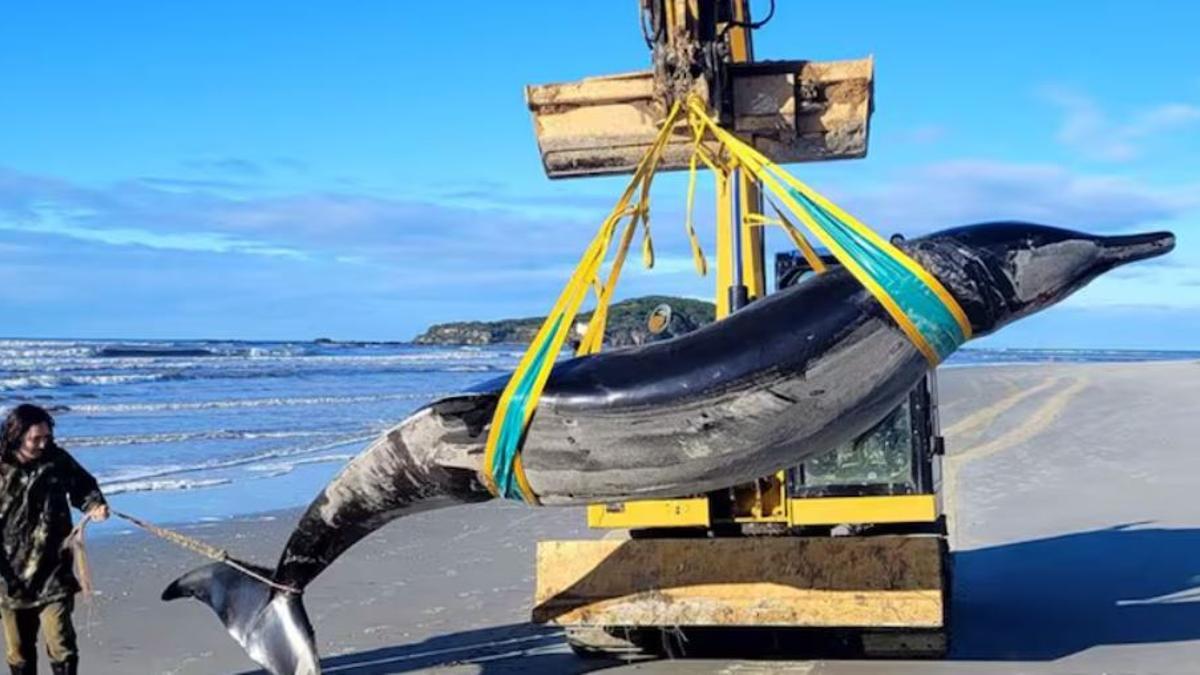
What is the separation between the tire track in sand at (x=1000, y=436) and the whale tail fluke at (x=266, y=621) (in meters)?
6.93

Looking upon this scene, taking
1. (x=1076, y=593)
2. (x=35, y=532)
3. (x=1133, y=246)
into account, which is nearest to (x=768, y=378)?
(x=1133, y=246)

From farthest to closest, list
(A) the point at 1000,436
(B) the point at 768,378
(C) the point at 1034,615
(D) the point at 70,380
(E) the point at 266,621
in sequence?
(D) the point at 70,380 → (A) the point at 1000,436 → (C) the point at 1034,615 → (E) the point at 266,621 → (B) the point at 768,378

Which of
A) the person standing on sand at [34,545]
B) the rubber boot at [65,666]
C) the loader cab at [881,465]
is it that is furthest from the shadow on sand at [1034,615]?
the person standing on sand at [34,545]

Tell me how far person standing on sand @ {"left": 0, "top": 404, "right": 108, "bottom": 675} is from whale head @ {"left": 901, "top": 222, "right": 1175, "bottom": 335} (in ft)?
14.4

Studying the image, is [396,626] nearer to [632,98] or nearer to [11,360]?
[632,98]

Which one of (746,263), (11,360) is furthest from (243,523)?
(11,360)

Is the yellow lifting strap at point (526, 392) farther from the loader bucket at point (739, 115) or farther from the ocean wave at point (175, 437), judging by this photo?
the ocean wave at point (175, 437)

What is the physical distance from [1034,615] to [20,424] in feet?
20.8

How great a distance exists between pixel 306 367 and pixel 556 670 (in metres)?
49.5

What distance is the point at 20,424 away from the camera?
737 cm

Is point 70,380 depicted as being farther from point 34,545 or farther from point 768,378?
point 768,378

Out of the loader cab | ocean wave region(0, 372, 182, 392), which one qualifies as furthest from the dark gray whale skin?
ocean wave region(0, 372, 182, 392)

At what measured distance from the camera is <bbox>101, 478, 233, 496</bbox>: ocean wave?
17.3m

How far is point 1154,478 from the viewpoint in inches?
633
